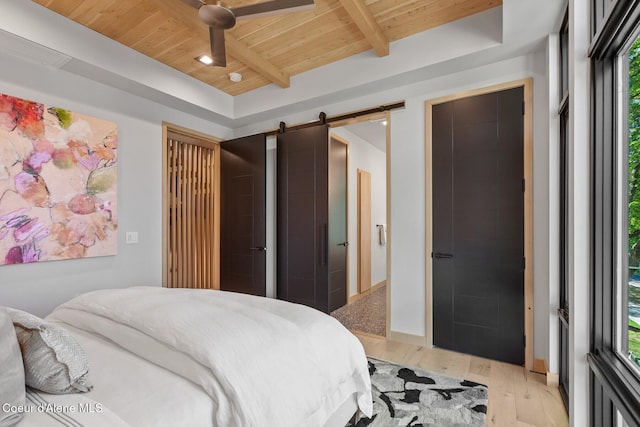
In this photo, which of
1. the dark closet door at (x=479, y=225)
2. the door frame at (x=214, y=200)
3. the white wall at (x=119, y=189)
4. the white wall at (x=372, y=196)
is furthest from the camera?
the white wall at (x=372, y=196)

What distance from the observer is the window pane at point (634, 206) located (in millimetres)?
1106

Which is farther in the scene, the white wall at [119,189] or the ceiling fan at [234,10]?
the white wall at [119,189]

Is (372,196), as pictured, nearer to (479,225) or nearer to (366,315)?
(366,315)

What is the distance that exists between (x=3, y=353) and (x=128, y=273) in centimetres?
230

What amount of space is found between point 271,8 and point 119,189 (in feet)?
7.38

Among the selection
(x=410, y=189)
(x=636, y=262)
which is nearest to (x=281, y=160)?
(x=410, y=189)

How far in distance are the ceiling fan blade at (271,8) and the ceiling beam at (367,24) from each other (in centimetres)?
49

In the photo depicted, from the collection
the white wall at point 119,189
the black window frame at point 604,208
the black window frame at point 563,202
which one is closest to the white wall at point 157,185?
the white wall at point 119,189

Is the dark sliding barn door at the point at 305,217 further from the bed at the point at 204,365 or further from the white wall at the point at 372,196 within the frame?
the bed at the point at 204,365

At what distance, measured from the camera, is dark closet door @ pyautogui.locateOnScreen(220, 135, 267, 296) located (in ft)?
12.2

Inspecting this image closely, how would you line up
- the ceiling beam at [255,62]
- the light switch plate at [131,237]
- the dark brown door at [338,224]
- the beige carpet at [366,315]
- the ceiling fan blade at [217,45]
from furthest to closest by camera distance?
1. the dark brown door at [338,224]
2. the beige carpet at [366,315]
3. the light switch plate at [131,237]
4. the ceiling beam at [255,62]
5. the ceiling fan blade at [217,45]

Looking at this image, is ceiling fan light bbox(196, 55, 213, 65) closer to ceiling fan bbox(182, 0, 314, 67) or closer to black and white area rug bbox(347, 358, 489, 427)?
ceiling fan bbox(182, 0, 314, 67)

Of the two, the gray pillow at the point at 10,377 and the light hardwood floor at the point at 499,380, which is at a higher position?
the gray pillow at the point at 10,377

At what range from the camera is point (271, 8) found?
1838 millimetres
